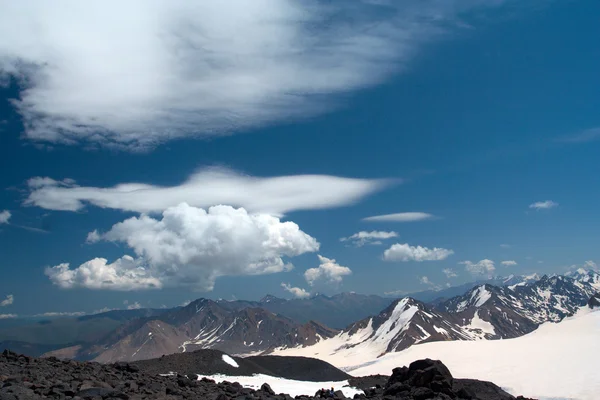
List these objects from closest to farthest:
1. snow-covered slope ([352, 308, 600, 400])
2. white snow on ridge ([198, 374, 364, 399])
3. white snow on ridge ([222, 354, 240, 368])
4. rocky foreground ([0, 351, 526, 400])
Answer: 1. rocky foreground ([0, 351, 526, 400])
2. white snow on ridge ([198, 374, 364, 399])
3. white snow on ridge ([222, 354, 240, 368])
4. snow-covered slope ([352, 308, 600, 400])

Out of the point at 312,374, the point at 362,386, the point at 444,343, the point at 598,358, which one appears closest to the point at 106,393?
the point at 362,386

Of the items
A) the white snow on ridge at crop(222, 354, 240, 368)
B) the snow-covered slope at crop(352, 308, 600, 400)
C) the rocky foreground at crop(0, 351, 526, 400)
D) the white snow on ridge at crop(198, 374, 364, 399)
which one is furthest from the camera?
the snow-covered slope at crop(352, 308, 600, 400)

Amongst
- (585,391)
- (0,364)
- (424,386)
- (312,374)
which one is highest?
(0,364)

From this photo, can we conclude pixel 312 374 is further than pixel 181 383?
Yes

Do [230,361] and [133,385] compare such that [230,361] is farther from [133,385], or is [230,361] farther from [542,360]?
[542,360]

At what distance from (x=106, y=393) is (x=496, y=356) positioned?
5891 inches

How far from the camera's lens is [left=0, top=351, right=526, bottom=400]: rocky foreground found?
16859 millimetres

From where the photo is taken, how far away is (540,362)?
11862 centimetres

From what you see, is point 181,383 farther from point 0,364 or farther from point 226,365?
point 226,365

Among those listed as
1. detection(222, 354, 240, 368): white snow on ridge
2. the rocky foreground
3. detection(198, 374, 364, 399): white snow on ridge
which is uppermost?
the rocky foreground

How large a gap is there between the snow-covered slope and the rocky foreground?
71.1 metres

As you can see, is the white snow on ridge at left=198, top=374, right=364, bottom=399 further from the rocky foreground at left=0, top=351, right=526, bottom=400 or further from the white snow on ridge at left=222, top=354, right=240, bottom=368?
the rocky foreground at left=0, top=351, right=526, bottom=400

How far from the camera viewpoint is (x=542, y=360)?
394 ft

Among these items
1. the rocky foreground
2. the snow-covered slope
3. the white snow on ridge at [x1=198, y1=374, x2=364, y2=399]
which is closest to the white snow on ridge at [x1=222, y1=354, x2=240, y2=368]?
the white snow on ridge at [x1=198, y1=374, x2=364, y2=399]
